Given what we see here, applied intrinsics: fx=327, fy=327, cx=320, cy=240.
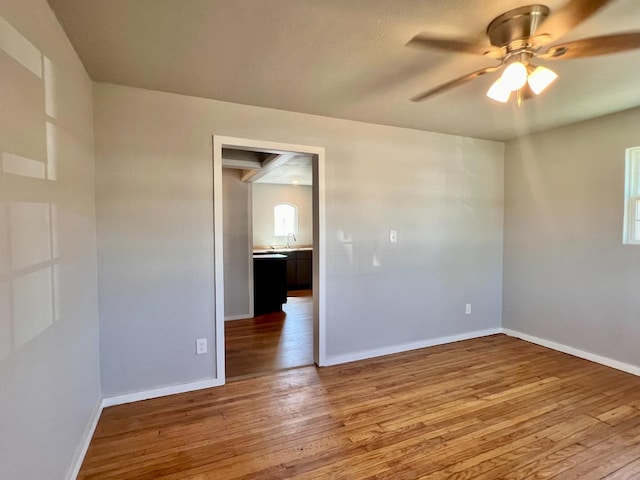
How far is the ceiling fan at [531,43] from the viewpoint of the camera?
4.80 ft

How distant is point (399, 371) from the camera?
9.93ft

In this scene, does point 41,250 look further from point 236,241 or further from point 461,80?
point 236,241

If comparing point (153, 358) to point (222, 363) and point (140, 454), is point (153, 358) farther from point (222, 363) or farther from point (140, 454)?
point (140, 454)

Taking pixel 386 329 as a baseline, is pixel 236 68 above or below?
above

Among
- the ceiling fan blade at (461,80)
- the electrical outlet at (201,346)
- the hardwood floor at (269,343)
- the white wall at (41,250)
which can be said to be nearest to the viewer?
the white wall at (41,250)

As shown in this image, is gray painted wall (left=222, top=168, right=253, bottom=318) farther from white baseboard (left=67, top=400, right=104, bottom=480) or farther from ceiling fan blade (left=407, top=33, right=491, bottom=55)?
ceiling fan blade (left=407, top=33, right=491, bottom=55)

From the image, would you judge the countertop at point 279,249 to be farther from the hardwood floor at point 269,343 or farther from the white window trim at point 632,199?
the white window trim at point 632,199

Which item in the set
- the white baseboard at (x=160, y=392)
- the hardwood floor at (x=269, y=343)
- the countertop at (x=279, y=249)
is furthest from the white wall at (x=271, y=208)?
the white baseboard at (x=160, y=392)

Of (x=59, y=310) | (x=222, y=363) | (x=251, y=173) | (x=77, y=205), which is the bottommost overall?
(x=222, y=363)

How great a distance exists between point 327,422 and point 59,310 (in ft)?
5.65

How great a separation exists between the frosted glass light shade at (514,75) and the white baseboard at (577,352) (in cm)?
293

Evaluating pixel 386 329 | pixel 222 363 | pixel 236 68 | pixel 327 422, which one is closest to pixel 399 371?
pixel 386 329

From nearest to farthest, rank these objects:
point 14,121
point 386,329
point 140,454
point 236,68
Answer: point 14,121 < point 140,454 < point 236,68 < point 386,329

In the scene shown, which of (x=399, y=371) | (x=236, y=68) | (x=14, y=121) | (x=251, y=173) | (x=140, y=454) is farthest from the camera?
(x=251, y=173)
